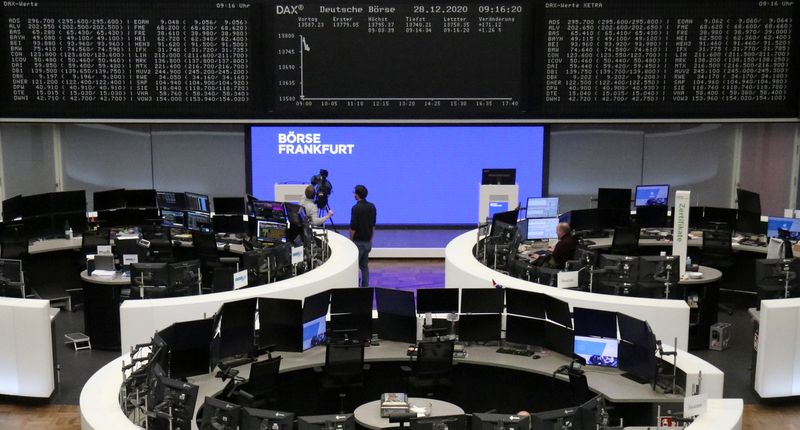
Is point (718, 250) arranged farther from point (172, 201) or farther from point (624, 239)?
point (172, 201)

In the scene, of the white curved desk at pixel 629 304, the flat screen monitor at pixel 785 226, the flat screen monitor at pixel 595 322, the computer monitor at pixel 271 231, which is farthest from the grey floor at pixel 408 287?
the flat screen monitor at pixel 595 322

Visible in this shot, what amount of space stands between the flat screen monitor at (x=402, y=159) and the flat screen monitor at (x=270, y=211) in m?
3.19

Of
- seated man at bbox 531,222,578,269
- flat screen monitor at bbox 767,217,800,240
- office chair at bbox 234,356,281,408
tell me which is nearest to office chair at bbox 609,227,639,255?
seated man at bbox 531,222,578,269

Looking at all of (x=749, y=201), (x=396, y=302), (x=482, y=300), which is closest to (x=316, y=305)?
(x=396, y=302)

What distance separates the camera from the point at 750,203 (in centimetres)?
1263

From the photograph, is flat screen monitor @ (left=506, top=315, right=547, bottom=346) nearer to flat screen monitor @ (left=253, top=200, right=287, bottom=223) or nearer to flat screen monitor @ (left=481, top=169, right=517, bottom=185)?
flat screen monitor @ (left=253, top=200, right=287, bottom=223)

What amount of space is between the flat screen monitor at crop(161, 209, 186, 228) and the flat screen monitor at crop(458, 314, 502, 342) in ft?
17.9

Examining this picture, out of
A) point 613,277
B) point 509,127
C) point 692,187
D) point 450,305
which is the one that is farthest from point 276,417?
point 692,187

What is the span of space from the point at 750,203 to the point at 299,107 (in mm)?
6247

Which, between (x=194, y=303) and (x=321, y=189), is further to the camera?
(x=321, y=189)

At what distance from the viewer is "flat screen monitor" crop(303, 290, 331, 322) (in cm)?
792

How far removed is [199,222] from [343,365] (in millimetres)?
5135

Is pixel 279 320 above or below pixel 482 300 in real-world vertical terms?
below

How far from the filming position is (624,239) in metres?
11.9
